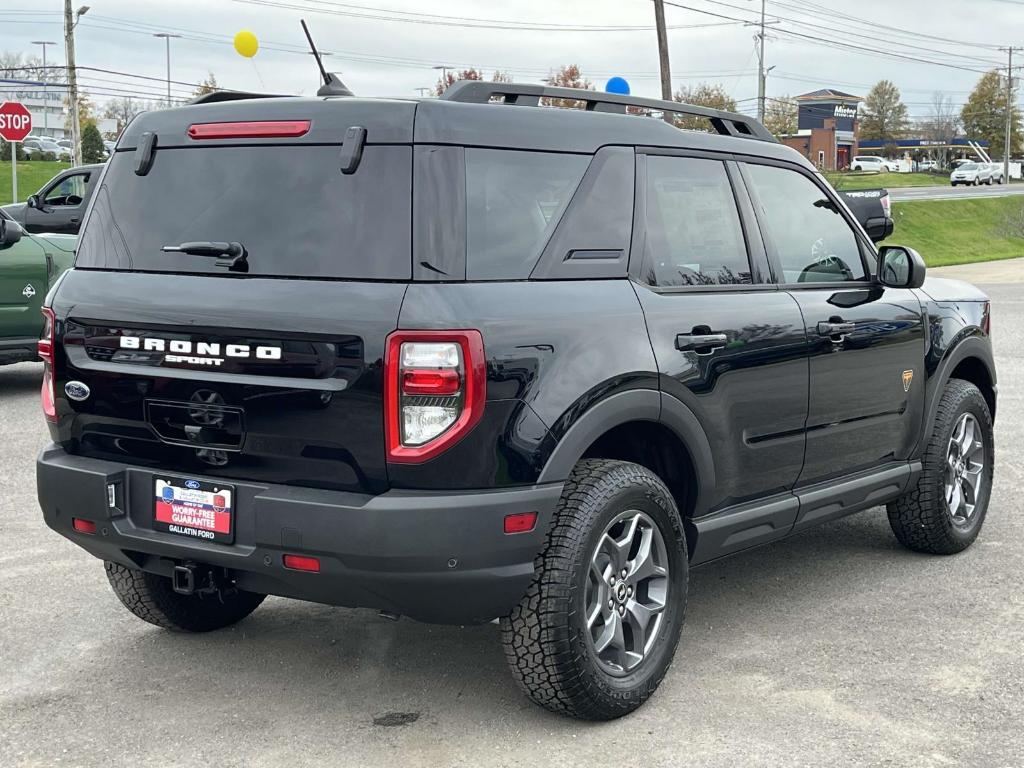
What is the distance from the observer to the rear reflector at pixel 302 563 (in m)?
3.59

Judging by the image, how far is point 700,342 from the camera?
424 cm

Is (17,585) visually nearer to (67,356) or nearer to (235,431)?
(67,356)

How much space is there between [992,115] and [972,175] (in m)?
55.2

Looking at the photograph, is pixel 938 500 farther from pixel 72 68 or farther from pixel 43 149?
pixel 43 149

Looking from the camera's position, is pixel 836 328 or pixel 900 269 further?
pixel 900 269

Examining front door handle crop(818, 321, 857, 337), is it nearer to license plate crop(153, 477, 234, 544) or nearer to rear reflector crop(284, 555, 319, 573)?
rear reflector crop(284, 555, 319, 573)

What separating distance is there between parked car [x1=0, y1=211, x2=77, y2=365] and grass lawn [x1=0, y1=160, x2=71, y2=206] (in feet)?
133

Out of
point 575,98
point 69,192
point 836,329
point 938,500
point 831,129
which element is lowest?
point 938,500

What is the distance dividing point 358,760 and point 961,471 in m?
3.48

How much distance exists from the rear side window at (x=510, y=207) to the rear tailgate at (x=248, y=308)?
0.69 feet

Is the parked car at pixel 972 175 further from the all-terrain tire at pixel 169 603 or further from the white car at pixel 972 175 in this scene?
the all-terrain tire at pixel 169 603

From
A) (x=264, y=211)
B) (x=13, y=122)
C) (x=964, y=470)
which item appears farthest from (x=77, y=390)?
(x=13, y=122)

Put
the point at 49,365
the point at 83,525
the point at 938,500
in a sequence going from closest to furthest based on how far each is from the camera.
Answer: the point at 83,525, the point at 49,365, the point at 938,500

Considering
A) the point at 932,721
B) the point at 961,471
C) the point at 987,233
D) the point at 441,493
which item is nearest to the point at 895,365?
the point at 961,471
